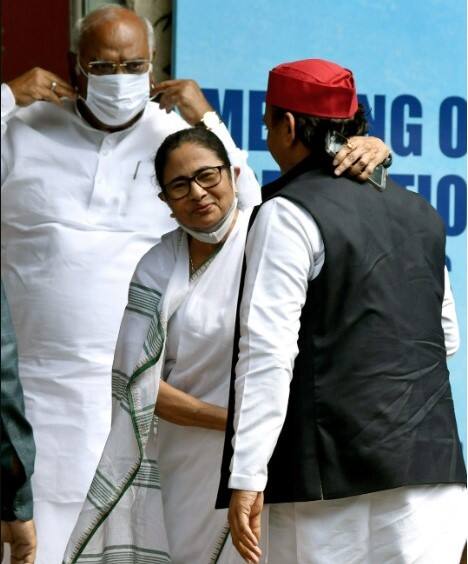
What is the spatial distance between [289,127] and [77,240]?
1684mm

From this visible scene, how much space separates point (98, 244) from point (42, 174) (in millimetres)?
324

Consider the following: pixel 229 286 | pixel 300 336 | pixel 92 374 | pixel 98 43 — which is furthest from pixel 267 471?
pixel 98 43

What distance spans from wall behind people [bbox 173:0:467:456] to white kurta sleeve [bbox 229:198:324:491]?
7.98ft

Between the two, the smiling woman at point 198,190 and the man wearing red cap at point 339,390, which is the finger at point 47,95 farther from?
the man wearing red cap at point 339,390

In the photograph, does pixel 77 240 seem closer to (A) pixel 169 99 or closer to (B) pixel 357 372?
(A) pixel 169 99

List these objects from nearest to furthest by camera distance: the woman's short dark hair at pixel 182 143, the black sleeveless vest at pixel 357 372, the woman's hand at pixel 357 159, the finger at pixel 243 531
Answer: the finger at pixel 243 531, the black sleeveless vest at pixel 357 372, the woman's hand at pixel 357 159, the woman's short dark hair at pixel 182 143

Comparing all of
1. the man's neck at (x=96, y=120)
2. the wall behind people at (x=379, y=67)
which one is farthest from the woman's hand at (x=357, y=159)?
the wall behind people at (x=379, y=67)

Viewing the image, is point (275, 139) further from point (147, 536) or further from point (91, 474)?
point (91, 474)

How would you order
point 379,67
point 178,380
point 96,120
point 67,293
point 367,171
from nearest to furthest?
point 367,171, point 178,380, point 67,293, point 96,120, point 379,67

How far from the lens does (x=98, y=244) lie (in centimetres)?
555

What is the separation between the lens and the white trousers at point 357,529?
12.5 feet

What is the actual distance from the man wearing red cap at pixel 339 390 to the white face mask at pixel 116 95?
68.0 inches

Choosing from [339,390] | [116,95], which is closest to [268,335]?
[339,390]

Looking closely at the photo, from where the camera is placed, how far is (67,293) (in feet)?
18.1
